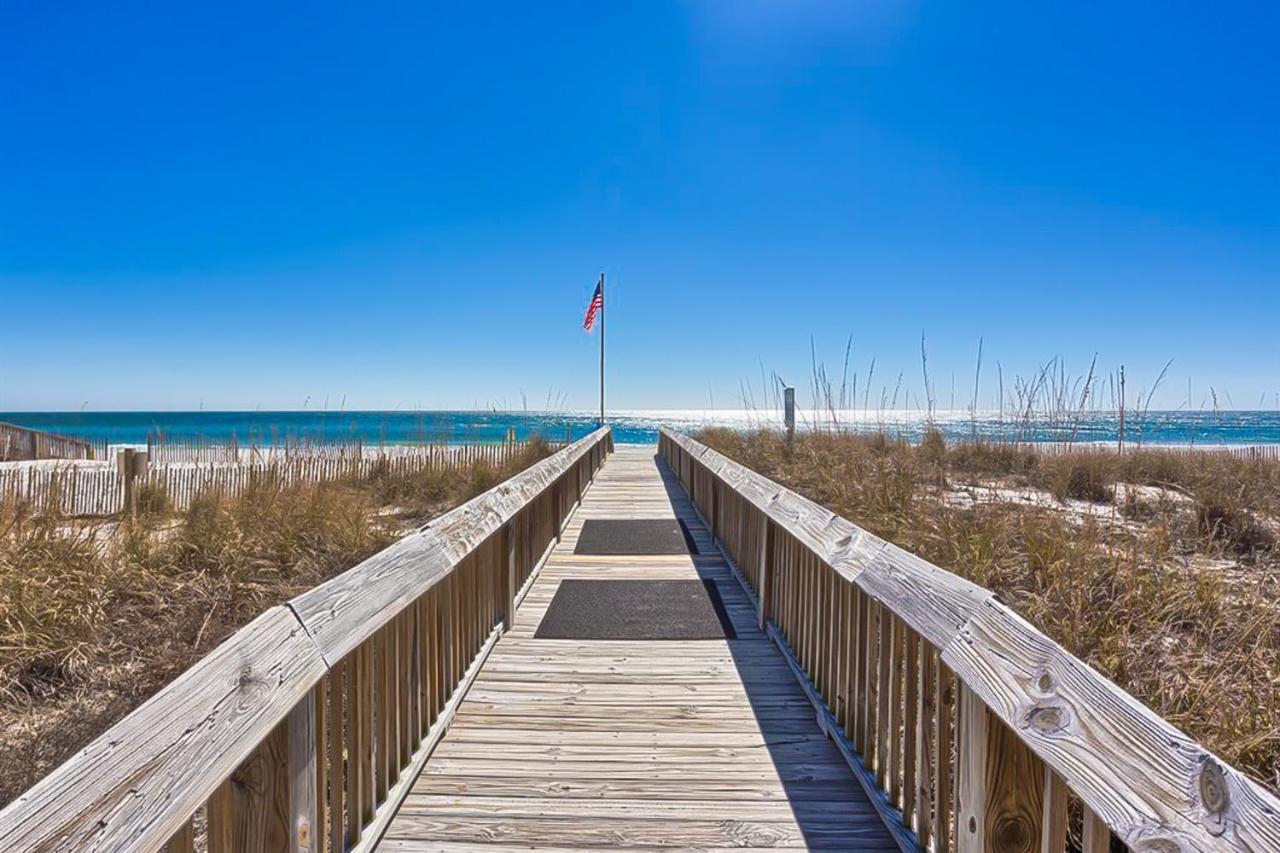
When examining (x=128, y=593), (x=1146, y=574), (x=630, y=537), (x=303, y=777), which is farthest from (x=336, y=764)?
(x=630, y=537)

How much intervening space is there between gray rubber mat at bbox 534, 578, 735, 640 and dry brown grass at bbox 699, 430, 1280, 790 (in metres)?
1.31

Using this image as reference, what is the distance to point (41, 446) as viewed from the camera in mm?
19828

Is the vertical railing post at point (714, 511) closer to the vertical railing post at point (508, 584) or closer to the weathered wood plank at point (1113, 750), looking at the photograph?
the vertical railing post at point (508, 584)

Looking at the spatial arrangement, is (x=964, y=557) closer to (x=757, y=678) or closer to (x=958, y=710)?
(x=757, y=678)

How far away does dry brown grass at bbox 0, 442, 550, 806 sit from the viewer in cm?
296

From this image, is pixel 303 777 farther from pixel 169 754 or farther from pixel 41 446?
pixel 41 446

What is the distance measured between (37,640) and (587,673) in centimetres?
281

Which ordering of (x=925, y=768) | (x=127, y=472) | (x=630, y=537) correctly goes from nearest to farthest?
(x=925, y=768) → (x=630, y=537) → (x=127, y=472)

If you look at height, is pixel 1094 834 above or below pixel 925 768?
above

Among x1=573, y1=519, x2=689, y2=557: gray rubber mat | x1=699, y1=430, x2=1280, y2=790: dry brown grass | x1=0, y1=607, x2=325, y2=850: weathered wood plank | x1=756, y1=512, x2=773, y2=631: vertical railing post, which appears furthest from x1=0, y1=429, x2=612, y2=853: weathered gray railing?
x1=573, y1=519, x2=689, y2=557: gray rubber mat

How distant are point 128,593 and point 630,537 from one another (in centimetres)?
439

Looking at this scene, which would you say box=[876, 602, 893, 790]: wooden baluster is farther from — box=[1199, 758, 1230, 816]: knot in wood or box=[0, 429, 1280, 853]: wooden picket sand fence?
box=[1199, 758, 1230, 816]: knot in wood

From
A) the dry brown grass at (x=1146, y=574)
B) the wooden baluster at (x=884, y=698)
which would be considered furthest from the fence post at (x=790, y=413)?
the wooden baluster at (x=884, y=698)

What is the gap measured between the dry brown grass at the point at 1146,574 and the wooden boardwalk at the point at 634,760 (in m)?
1.19
